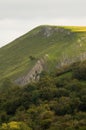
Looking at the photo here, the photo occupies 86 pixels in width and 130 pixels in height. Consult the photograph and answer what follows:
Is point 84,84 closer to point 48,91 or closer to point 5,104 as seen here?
point 48,91

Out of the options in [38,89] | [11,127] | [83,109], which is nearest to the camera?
[11,127]

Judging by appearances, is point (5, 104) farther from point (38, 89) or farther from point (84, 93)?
point (84, 93)

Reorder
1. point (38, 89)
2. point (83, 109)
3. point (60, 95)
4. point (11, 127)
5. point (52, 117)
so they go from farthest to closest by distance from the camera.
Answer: point (38, 89), point (60, 95), point (83, 109), point (52, 117), point (11, 127)

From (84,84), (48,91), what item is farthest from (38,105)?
(84,84)

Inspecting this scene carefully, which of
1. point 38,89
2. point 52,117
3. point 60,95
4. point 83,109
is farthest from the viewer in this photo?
point 38,89

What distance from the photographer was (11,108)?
142m

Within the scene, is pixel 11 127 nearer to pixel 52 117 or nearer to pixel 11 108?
pixel 52 117

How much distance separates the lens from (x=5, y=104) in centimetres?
14475

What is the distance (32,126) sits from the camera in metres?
118

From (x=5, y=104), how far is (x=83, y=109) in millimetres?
26136

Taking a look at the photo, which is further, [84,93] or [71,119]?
[84,93]

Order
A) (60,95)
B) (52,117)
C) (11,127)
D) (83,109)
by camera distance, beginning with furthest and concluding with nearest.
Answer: (60,95), (83,109), (52,117), (11,127)

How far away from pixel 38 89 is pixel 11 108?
428 inches

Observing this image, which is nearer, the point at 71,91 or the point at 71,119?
the point at 71,119
